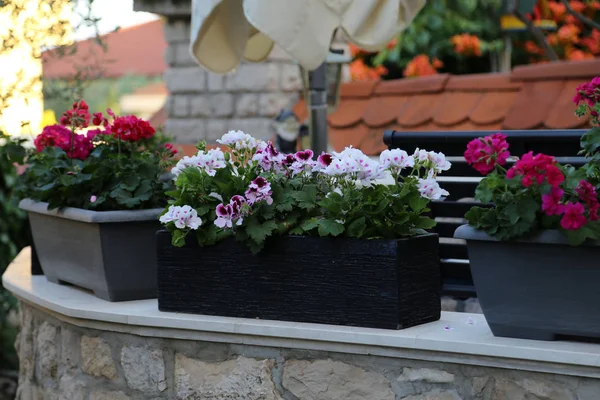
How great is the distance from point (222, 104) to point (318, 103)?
10.4 feet

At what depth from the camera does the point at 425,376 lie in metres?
2.30

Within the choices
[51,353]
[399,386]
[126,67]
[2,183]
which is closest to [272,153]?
[399,386]

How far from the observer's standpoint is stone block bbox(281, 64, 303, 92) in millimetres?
7570

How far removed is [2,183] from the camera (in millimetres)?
5723

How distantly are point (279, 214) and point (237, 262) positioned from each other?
0.17m

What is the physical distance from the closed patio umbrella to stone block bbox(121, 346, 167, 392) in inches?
47.9

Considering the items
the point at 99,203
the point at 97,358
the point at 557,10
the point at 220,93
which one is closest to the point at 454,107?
the point at 220,93

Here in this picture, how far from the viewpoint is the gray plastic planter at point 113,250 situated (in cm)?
295

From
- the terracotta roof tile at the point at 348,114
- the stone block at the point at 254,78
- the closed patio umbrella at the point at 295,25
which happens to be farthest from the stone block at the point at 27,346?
the stone block at the point at 254,78

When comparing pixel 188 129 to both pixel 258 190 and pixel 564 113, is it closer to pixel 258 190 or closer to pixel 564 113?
pixel 564 113

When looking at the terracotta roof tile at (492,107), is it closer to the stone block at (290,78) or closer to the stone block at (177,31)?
the stone block at (290,78)

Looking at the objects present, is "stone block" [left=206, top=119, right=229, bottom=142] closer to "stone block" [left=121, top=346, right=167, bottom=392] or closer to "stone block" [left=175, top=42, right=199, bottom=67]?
"stone block" [left=175, top=42, right=199, bottom=67]

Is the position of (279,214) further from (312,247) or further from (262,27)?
(262,27)

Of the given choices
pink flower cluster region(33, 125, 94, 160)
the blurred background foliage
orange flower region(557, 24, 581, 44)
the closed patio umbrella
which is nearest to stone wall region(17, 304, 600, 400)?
pink flower cluster region(33, 125, 94, 160)
